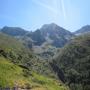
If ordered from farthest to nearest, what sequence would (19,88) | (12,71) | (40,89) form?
(12,71) → (40,89) → (19,88)

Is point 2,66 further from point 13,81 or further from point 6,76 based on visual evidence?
point 13,81

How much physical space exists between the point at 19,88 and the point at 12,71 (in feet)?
144

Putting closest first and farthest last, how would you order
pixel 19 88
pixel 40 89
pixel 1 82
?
pixel 19 88, pixel 1 82, pixel 40 89

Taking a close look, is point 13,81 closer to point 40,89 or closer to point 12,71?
point 40,89

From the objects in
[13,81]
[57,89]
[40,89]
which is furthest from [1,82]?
[57,89]

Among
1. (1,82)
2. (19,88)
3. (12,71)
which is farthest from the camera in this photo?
(12,71)

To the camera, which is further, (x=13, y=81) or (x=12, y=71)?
(x=12, y=71)

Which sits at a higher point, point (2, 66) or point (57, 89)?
point (2, 66)

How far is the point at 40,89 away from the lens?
5054 inches

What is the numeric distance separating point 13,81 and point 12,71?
2830cm

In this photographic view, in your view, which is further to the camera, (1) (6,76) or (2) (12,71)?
(2) (12,71)

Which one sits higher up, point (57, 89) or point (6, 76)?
point (6, 76)

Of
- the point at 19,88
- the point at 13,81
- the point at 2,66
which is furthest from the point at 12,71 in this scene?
the point at 19,88

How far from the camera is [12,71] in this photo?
153375 millimetres
